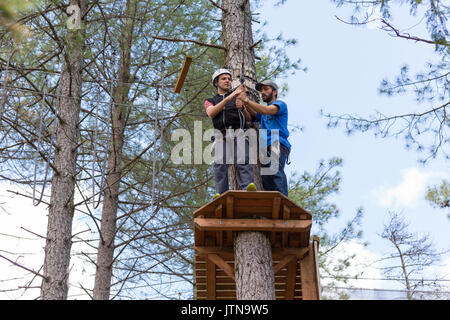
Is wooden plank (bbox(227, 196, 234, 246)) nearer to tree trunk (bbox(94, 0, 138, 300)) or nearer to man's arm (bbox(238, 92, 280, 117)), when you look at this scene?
man's arm (bbox(238, 92, 280, 117))

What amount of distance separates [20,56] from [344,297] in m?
6.42

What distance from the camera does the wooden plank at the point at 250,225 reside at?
404cm

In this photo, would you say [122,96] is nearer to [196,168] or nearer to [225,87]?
[196,168]

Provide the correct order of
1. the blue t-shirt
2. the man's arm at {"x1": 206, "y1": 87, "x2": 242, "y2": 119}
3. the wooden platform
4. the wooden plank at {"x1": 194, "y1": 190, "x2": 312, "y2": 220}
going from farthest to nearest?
the blue t-shirt < the man's arm at {"x1": 206, "y1": 87, "x2": 242, "y2": 119} < the wooden platform < the wooden plank at {"x1": 194, "y1": 190, "x2": 312, "y2": 220}

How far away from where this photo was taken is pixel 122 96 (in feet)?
23.4

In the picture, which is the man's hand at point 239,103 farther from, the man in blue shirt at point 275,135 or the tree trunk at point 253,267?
the tree trunk at point 253,267

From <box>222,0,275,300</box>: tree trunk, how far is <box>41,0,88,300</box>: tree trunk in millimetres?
1790

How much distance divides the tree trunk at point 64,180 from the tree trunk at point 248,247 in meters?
1.79

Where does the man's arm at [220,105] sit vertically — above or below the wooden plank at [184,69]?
below

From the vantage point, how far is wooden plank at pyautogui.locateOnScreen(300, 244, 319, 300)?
4.33 m

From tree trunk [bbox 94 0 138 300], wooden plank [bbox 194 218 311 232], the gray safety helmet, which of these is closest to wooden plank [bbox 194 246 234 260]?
wooden plank [bbox 194 218 311 232]

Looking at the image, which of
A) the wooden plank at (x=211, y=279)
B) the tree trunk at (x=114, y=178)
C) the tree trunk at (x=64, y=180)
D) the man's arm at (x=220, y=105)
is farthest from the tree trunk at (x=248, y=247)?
the tree trunk at (x=114, y=178)

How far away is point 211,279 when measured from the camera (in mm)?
4770
